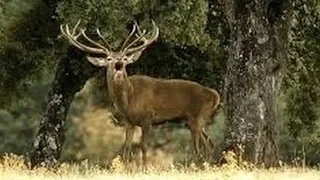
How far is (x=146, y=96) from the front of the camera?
65.5 feet

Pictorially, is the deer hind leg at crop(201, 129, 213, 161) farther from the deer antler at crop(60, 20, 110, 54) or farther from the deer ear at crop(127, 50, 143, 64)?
the deer antler at crop(60, 20, 110, 54)

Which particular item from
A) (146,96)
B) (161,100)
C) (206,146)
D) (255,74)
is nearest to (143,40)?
(146,96)

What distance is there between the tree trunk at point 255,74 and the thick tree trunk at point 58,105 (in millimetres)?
7574

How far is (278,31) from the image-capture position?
17.7 metres

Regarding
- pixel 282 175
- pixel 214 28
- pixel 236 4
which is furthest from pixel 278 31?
pixel 214 28

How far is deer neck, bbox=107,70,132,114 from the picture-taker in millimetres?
18852

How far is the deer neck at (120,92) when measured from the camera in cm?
1885

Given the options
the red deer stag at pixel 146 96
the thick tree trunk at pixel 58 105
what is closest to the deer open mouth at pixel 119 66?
the red deer stag at pixel 146 96

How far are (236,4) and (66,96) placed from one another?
28.2ft

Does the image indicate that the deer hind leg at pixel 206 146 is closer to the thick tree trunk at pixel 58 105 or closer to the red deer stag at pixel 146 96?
the red deer stag at pixel 146 96

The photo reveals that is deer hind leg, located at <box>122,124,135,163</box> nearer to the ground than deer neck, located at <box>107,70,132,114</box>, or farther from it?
nearer to the ground

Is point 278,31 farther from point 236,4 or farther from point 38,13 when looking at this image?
point 38,13

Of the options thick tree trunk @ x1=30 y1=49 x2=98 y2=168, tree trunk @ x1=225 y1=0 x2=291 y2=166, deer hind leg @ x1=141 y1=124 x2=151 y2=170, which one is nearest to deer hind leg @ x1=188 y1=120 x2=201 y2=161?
deer hind leg @ x1=141 y1=124 x2=151 y2=170

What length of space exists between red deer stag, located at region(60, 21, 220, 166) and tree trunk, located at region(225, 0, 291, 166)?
1.98m
